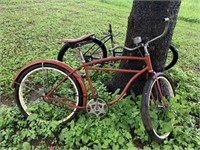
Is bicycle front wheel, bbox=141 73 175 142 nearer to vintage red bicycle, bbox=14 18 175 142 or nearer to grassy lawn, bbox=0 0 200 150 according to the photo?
vintage red bicycle, bbox=14 18 175 142

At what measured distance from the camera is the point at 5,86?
3.40 m

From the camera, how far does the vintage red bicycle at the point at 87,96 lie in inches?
98.5

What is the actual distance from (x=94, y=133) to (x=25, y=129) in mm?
791

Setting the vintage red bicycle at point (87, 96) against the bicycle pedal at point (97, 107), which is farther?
the bicycle pedal at point (97, 107)

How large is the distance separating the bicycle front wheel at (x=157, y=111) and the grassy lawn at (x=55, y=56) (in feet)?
0.44

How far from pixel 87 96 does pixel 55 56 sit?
1.56 meters

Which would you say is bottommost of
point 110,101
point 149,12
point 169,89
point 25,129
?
A: point 25,129

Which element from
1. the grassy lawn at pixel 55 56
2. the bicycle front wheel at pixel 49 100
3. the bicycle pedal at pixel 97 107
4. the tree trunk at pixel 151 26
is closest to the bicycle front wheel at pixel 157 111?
the grassy lawn at pixel 55 56

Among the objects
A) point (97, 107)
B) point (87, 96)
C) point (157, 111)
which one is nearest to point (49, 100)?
point (87, 96)

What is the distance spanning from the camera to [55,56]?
13.4 ft

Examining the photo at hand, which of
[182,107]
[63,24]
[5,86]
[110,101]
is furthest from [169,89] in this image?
[63,24]

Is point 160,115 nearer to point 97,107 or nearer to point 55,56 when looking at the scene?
point 97,107

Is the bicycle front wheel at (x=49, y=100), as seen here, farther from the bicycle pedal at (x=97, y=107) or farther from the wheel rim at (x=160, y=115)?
the wheel rim at (x=160, y=115)

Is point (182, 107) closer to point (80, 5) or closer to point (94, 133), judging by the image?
point (94, 133)
